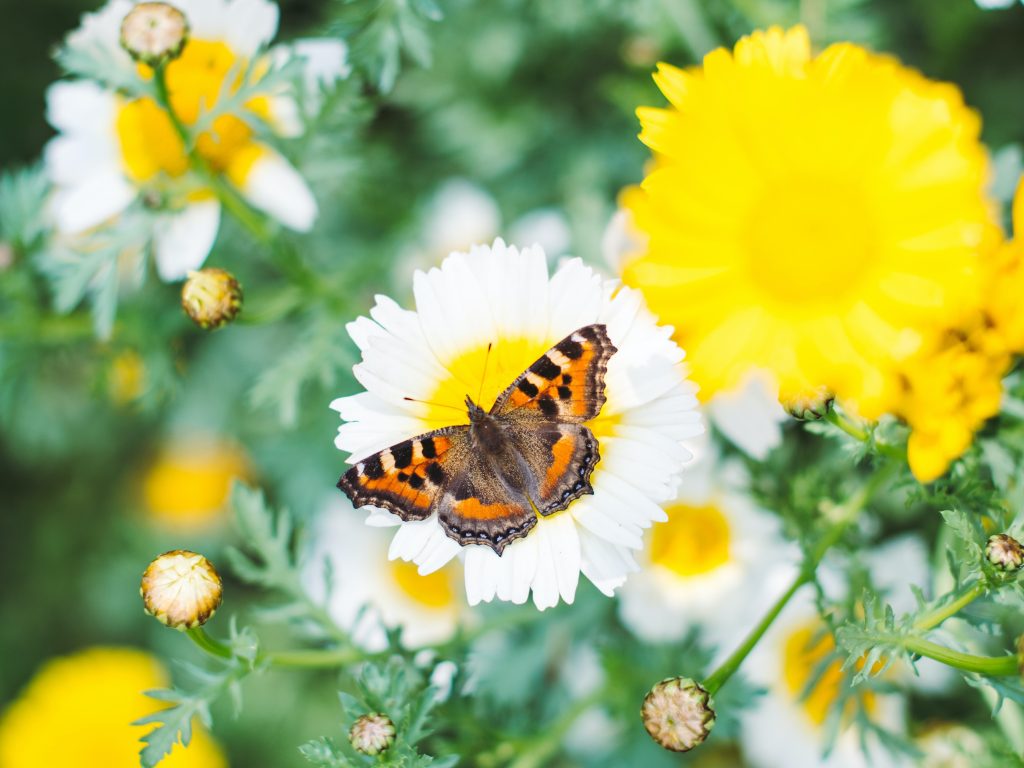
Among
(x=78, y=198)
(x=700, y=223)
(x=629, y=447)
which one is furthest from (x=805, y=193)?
(x=78, y=198)

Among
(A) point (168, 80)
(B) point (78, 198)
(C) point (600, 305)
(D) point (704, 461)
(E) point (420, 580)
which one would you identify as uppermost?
(A) point (168, 80)

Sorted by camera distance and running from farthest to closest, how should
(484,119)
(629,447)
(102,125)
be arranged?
(484,119) → (102,125) → (629,447)

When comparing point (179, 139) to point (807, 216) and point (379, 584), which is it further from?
point (379, 584)

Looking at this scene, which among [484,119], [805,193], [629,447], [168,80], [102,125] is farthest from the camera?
[484,119]

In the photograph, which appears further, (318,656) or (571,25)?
(571,25)

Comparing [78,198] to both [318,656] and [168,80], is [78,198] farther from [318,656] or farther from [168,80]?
[318,656]

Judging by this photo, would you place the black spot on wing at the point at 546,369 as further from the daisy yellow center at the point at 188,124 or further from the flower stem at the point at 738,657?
the daisy yellow center at the point at 188,124
